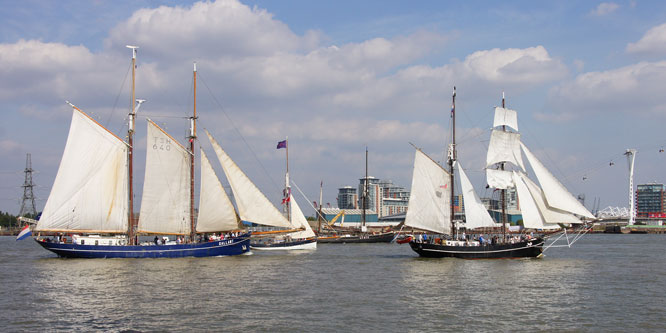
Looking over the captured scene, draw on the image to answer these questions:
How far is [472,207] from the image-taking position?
6856cm

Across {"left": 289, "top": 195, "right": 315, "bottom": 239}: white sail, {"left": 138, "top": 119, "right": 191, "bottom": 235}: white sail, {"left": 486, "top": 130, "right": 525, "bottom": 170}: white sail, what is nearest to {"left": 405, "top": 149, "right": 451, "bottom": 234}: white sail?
{"left": 486, "top": 130, "right": 525, "bottom": 170}: white sail

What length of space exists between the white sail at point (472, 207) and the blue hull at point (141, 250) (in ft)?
86.3

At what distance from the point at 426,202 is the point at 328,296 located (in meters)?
32.9

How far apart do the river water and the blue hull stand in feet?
6.67

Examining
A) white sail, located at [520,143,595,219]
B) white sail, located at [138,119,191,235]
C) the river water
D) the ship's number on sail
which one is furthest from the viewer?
white sail, located at [520,143,595,219]

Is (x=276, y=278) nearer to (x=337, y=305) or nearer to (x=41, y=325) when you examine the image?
(x=337, y=305)

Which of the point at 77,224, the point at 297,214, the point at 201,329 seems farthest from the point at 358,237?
the point at 201,329

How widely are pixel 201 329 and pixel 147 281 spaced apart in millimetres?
18274

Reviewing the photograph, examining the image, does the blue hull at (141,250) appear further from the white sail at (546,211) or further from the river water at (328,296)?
the white sail at (546,211)

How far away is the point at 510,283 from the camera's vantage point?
44531 mm

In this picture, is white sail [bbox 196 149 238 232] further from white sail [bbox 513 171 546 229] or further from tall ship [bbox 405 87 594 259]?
white sail [bbox 513 171 546 229]

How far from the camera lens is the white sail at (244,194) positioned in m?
65.6

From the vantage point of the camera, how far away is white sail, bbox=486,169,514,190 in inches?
2763

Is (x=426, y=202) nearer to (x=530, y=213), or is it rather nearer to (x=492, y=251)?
(x=492, y=251)
